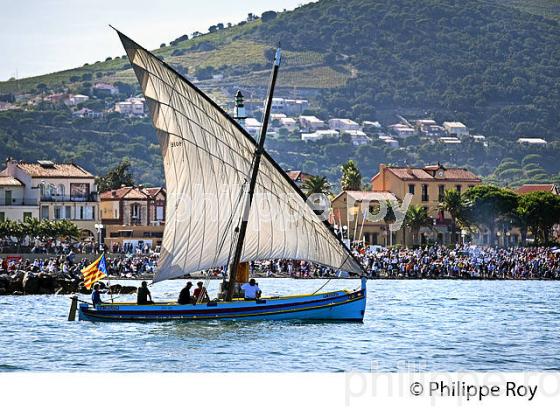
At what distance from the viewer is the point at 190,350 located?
28.0m

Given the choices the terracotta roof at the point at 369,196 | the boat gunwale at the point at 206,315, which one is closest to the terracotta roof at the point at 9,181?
the terracotta roof at the point at 369,196

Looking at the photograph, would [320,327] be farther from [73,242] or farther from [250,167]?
[73,242]

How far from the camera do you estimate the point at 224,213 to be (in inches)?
1320

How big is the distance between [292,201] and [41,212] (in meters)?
55.7

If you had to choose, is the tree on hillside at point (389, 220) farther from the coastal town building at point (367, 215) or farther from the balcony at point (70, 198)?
the balcony at point (70, 198)

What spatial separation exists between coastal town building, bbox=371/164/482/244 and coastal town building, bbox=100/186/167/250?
21940mm

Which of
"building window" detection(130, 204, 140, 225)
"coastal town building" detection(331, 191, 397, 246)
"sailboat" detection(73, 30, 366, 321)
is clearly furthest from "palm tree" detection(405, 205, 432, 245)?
"sailboat" detection(73, 30, 366, 321)

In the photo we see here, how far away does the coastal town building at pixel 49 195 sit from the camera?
85188mm

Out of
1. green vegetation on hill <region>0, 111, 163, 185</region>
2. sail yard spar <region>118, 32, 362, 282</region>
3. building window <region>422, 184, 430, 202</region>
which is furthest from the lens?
green vegetation on hill <region>0, 111, 163, 185</region>

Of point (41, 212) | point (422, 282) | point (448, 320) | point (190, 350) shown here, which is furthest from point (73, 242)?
point (190, 350)

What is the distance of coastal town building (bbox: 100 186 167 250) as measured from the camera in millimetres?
91812

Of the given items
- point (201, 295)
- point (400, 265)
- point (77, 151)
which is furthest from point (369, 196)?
point (77, 151)

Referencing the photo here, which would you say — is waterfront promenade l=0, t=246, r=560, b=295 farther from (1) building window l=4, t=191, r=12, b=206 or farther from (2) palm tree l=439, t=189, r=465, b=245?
(2) palm tree l=439, t=189, r=465, b=245

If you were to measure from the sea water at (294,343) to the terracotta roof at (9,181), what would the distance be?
43.6m
